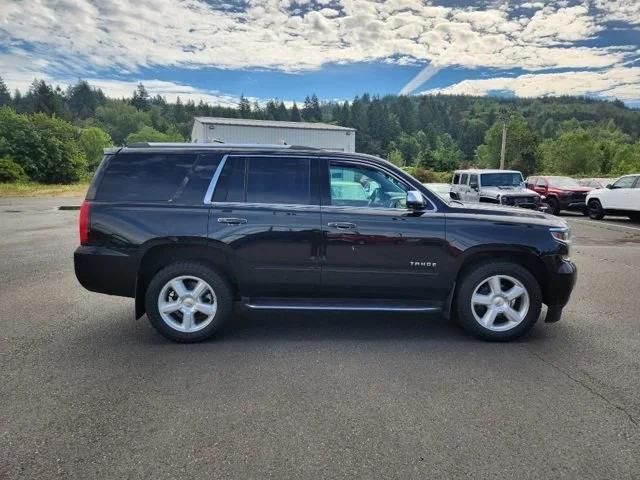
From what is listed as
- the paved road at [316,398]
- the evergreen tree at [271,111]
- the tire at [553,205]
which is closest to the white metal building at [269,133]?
the tire at [553,205]

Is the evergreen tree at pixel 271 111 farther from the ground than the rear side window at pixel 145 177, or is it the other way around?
the evergreen tree at pixel 271 111

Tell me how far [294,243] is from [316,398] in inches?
62.5

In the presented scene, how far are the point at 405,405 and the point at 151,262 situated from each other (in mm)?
2847

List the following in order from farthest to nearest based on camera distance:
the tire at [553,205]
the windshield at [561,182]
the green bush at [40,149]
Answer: the green bush at [40,149] → the windshield at [561,182] → the tire at [553,205]

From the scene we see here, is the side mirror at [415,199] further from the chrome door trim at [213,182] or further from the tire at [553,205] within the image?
the tire at [553,205]

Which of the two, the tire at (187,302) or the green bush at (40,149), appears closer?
the tire at (187,302)

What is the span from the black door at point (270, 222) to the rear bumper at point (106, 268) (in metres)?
0.89

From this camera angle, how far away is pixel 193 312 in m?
4.55

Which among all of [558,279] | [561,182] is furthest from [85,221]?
[561,182]

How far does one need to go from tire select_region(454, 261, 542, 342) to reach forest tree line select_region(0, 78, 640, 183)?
42.8 meters

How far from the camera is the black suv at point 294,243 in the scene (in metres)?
4.50

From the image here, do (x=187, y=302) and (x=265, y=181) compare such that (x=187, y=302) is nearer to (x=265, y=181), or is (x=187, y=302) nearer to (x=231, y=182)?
(x=231, y=182)

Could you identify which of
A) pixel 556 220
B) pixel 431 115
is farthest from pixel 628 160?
pixel 556 220

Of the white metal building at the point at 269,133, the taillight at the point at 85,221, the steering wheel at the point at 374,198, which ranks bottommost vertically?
the taillight at the point at 85,221
